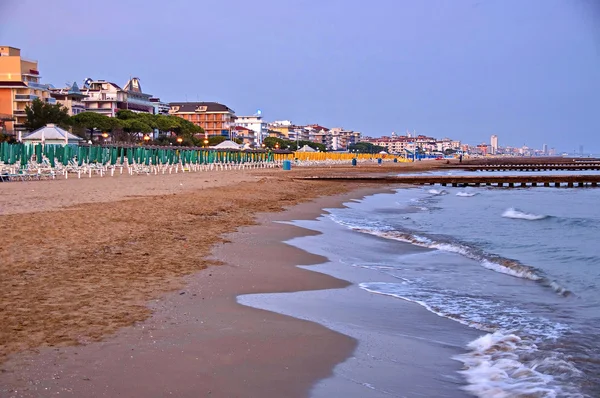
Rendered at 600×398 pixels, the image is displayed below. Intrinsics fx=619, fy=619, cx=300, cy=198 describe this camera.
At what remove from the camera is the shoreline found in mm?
3547

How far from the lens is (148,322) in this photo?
16.0 feet

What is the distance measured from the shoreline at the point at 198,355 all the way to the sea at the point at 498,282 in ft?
2.64

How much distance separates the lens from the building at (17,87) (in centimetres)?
6956

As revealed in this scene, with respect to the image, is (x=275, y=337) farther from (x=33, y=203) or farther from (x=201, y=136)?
(x=201, y=136)

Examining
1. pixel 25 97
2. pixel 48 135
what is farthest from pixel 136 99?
pixel 48 135

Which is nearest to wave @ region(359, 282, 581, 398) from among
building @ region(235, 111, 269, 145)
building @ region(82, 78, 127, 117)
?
building @ region(82, 78, 127, 117)

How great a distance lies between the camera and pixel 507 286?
25.9 feet

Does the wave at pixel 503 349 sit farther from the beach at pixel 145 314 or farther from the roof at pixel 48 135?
the roof at pixel 48 135

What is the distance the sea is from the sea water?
1cm

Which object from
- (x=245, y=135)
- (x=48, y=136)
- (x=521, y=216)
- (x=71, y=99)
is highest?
(x=71, y=99)

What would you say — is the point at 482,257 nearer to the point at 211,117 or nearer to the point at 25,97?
the point at 25,97

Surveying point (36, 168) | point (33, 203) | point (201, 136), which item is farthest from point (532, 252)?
point (201, 136)

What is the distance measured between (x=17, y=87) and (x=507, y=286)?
237 ft

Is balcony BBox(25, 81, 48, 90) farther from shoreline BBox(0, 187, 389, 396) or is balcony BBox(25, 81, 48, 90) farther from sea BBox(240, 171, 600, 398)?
shoreline BBox(0, 187, 389, 396)
